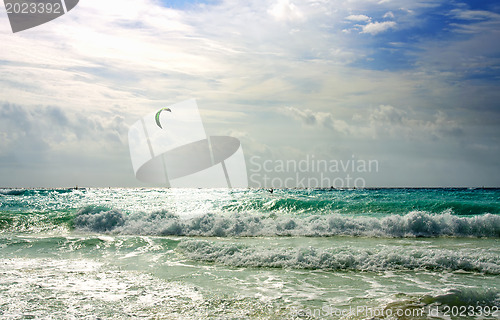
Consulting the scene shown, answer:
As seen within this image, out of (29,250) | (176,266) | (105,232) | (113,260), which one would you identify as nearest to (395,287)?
(176,266)

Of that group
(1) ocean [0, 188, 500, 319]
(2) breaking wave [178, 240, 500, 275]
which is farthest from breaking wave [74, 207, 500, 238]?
(2) breaking wave [178, 240, 500, 275]

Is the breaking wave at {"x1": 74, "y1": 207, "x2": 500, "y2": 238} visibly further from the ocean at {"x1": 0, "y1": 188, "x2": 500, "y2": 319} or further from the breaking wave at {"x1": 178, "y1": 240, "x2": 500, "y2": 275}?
the breaking wave at {"x1": 178, "y1": 240, "x2": 500, "y2": 275}

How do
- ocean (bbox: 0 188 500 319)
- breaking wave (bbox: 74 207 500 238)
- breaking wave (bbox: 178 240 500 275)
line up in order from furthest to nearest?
breaking wave (bbox: 74 207 500 238)
breaking wave (bbox: 178 240 500 275)
ocean (bbox: 0 188 500 319)

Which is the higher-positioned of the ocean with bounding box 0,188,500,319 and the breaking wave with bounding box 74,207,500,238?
the ocean with bounding box 0,188,500,319

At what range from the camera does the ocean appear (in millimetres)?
5855

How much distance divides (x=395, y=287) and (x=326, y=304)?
197 centimetres

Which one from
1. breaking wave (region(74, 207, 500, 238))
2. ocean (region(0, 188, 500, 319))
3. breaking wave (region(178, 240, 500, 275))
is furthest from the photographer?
breaking wave (region(74, 207, 500, 238))

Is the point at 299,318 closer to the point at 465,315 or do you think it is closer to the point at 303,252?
the point at 465,315

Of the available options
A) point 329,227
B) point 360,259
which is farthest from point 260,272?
point 329,227

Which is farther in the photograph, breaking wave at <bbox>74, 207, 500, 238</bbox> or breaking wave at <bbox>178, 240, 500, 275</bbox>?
breaking wave at <bbox>74, 207, 500, 238</bbox>

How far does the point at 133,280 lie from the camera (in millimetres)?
7719

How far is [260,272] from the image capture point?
8672mm

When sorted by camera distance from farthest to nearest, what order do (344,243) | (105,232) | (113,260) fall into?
(105,232), (344,243), (113,260)

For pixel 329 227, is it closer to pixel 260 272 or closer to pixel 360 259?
pixel 360 259
